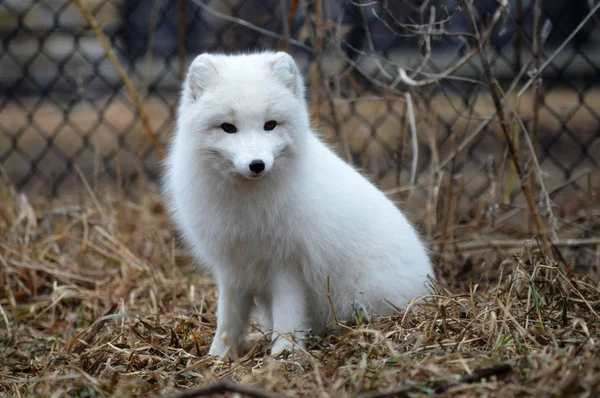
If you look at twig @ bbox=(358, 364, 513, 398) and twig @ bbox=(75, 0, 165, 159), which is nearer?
twig @ bbox=(358, 364, 513, 398)

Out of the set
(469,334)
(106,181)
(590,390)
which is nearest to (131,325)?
(469,334)

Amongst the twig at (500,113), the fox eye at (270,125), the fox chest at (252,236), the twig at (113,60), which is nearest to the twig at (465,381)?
the fox chest at (252,236)

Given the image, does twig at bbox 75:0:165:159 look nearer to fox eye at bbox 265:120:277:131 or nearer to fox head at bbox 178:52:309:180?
fox head at bbox 178:52:309:180

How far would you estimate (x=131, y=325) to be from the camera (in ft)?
10.9

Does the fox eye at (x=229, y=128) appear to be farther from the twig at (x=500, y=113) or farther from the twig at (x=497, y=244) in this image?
the twig at (x=497, y=244)

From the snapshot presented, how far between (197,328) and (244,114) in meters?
1.20

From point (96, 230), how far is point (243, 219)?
195 centimetres

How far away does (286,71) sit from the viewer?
9.80 feet

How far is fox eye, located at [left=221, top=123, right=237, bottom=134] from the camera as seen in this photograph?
2.79 m

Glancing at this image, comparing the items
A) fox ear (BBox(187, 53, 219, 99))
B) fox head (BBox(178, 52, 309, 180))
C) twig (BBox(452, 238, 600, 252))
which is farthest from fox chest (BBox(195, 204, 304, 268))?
twig (BBox(452, 238, 600, 252))

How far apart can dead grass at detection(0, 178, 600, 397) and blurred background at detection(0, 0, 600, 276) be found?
14.9 inches

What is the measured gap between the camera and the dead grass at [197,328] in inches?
87.6

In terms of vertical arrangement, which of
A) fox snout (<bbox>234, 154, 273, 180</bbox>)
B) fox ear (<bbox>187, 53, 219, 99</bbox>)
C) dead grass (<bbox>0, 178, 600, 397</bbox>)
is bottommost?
dead grass (<bbox>0, 178, 600, 397</bbox>)

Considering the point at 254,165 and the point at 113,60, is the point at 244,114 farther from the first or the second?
the point at 113,60
